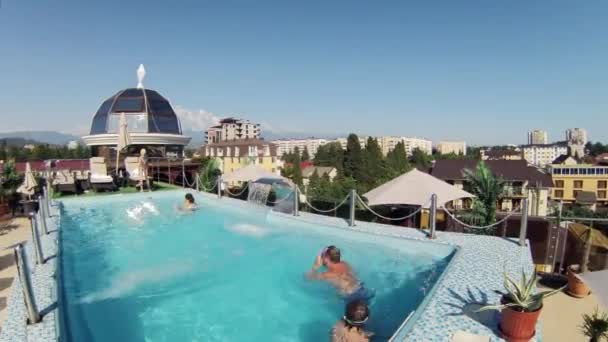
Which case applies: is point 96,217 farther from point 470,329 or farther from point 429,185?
point 470,329

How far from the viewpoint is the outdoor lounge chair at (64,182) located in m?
14.0

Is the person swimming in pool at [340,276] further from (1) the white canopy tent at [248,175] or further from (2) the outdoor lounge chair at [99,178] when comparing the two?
(2) the outdoor lounge chair at [99,178]

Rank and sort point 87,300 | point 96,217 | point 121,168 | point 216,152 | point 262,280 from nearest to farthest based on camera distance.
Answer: point 87,300 < point 262,280 < point 96,217 < point 121,168 < point 216,152

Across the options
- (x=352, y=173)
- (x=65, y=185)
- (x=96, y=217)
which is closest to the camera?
(x=96, y=217)

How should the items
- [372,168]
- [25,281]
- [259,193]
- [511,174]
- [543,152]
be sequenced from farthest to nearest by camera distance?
[543,152], [372,168], [511,174], [259,193], [25,281]

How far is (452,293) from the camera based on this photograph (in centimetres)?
473

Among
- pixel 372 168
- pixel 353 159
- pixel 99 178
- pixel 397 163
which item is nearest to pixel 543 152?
pixel 397 163

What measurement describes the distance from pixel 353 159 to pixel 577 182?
34.4 m

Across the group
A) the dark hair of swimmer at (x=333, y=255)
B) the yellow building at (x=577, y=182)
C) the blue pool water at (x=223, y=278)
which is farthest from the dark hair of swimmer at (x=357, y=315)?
the yellow building at (x=577, y=182)

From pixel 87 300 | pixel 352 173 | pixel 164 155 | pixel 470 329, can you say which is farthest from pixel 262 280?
pixel 352 173

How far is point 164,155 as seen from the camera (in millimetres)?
23391

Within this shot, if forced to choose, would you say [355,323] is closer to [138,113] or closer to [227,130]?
[138,113]

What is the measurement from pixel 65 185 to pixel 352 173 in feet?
183

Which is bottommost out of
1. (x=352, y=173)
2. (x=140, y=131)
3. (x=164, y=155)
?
(x=352, y=173)
